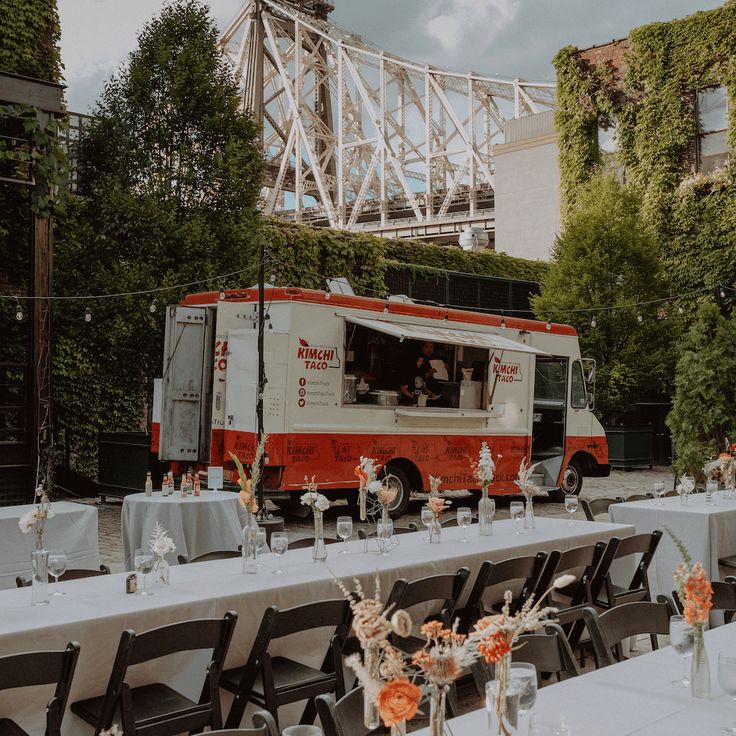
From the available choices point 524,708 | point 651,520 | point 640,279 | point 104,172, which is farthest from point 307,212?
point 524,708

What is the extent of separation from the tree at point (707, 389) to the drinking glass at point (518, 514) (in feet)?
33.4

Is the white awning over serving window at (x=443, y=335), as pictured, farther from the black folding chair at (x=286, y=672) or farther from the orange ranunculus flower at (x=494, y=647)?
the orange ranunculus flower at (x=494, y=647)

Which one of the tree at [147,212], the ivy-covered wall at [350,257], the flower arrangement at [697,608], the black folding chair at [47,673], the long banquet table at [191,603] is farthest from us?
the ivy-covered wall at [350,257]

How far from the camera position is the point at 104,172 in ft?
47.7

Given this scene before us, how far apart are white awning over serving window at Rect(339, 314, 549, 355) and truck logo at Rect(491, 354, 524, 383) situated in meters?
0.34

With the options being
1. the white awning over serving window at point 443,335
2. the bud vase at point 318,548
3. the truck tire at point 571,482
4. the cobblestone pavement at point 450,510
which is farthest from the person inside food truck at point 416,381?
the bud vase at point 318,548

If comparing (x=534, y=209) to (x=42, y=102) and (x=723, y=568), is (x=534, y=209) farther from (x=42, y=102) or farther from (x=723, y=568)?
(x=723, y=568)

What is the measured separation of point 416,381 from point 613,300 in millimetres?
8684

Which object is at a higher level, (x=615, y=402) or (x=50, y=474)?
(x=615, y=402)

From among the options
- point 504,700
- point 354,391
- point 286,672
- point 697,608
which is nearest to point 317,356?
point 354,391

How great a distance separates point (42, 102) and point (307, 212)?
154 feet

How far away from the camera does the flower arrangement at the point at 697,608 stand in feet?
8.77

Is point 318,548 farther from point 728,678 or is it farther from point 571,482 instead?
point 571,482

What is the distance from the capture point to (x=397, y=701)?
175 cm
